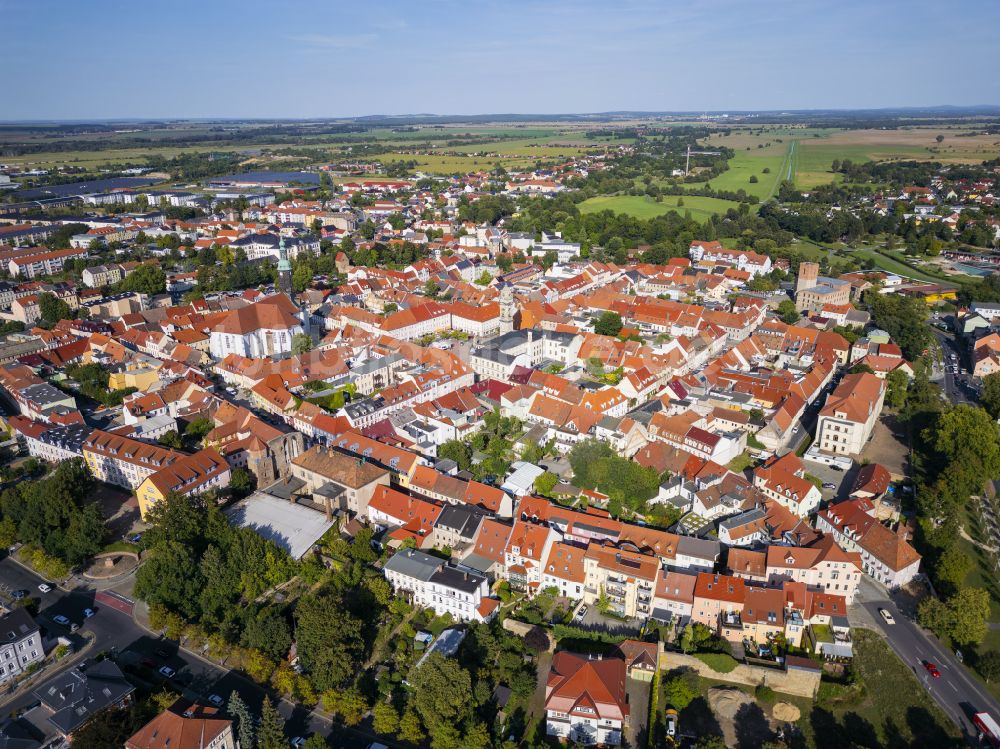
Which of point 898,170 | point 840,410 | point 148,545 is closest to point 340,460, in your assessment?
point 148,545

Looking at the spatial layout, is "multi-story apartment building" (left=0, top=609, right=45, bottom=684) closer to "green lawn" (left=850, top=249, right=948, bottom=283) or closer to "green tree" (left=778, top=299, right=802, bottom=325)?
"green tree" (left=778, top=299, right=802, bottom=325)

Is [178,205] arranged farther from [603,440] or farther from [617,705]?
[617,705]

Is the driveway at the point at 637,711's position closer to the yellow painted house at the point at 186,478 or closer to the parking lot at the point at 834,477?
the parking lot at the point at 834,477

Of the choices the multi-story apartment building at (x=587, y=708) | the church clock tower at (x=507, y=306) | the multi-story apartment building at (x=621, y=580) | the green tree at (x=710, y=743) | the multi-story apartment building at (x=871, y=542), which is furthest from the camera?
the church clock tower at (x=507, y=306)

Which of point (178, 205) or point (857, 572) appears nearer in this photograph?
point (857, 572)

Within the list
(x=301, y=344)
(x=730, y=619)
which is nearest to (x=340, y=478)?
(x=730, y=619)


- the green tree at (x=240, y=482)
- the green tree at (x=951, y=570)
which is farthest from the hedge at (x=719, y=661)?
the green tree at (x=240, y=482)
